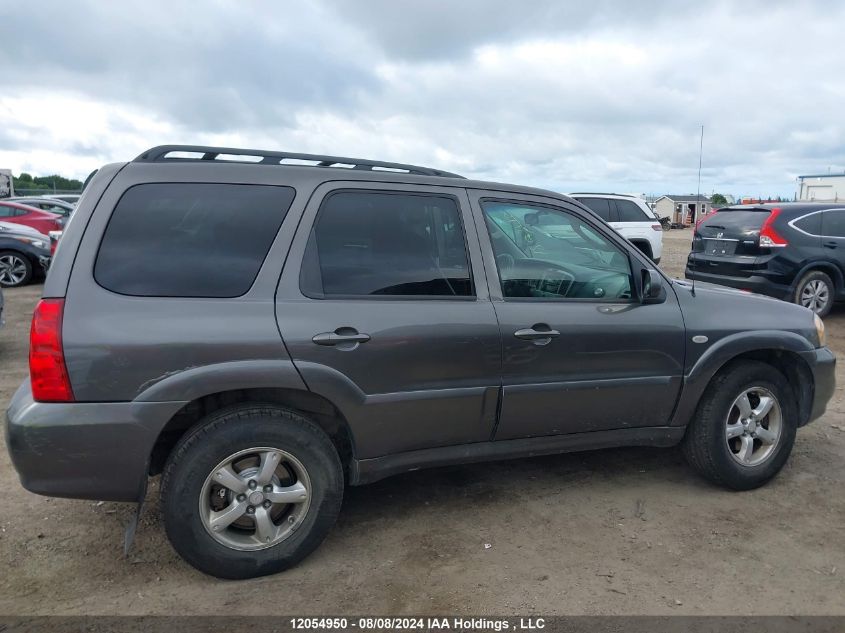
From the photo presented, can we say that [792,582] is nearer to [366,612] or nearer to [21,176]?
[366,612]

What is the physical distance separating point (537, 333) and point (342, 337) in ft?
3.32

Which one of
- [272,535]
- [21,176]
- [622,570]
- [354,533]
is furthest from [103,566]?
[21,176]

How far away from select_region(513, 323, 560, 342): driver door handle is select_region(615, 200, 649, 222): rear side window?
10845 millimetres

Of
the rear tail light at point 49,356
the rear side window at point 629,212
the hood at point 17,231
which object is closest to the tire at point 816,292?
the rear side window at point 629,212

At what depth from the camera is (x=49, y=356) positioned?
8.70 ft

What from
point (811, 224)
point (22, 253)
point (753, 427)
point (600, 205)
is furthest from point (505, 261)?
point (22, 253)

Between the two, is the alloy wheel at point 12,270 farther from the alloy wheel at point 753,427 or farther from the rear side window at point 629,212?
the alloy wheel at point 753,427

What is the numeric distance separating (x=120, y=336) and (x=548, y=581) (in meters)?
2.14

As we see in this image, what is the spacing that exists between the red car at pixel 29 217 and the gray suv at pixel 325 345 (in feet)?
44.5

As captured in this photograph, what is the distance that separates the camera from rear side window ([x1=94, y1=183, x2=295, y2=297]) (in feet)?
9.18

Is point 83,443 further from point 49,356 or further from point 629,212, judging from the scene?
point 629,212

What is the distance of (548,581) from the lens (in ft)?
9.84

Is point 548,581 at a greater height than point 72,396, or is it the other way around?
point 72,396

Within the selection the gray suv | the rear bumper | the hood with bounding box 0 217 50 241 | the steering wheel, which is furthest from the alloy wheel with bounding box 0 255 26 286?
the rear bumper
